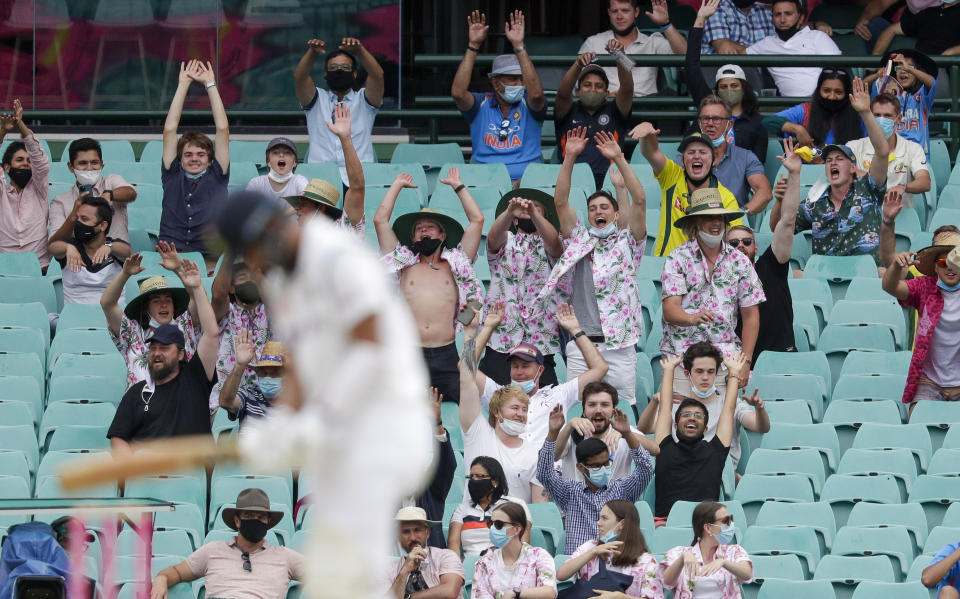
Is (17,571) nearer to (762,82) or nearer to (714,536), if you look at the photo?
(714,536)

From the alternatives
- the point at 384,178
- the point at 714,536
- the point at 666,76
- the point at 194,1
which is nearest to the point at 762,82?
the point at 666,76

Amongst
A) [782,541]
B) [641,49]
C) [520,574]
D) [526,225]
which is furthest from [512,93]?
[520,574]

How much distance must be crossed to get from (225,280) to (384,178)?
9.31ft

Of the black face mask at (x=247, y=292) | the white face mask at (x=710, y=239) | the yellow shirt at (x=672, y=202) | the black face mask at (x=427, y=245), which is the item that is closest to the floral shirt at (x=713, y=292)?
the white face mask at (x=710, y=239)

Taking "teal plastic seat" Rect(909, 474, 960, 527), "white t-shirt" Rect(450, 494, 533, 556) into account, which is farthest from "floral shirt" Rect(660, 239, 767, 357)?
"white t-shirt" Rect(450, 494, 533, 556)

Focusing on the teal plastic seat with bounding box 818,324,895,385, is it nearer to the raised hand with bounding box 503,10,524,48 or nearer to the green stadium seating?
the green stadium seating

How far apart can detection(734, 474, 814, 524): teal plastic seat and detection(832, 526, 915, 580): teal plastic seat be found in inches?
20.2

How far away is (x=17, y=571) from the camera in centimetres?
819

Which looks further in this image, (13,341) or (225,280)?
(13,341)

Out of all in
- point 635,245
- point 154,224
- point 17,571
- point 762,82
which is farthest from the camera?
point 762,82

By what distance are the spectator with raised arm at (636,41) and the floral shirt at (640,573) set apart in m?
6.13

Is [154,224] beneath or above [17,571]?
above

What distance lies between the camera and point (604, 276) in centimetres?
1073

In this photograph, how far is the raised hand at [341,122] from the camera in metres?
11.7
